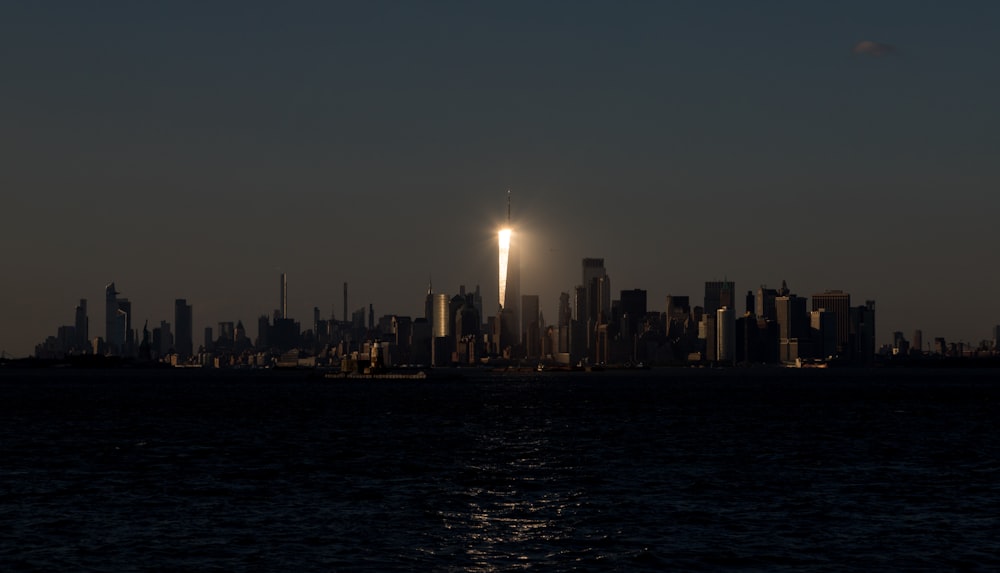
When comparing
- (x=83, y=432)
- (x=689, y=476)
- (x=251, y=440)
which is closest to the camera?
(x=689, y=476)

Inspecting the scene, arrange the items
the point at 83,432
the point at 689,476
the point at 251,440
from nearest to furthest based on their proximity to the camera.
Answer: the point at 689,476 → the point at 251,440 → the point at 83,432

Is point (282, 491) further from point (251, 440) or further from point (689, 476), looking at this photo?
point (251, 440)

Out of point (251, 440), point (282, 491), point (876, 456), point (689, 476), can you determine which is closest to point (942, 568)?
point (689, 476)

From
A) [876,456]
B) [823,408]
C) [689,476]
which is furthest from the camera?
[823,408]

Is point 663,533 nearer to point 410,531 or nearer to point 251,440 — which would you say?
point 410,531

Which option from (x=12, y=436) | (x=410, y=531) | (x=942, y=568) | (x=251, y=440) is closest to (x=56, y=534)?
(x=410, y=531)

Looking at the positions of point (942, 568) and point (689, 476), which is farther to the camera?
point (689, 476)
